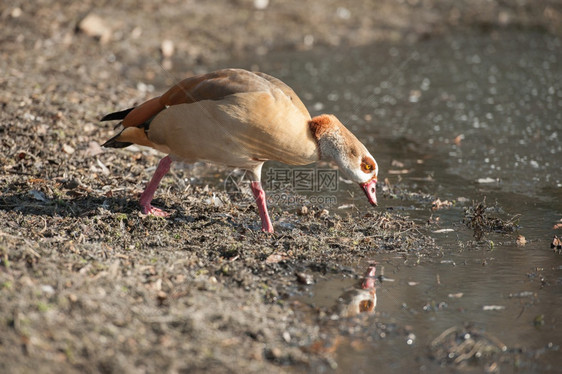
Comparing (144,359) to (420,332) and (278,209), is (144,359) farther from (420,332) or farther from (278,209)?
(278,209)

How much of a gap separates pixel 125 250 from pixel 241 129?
1.39 m

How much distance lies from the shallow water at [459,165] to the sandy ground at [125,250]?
0.40m

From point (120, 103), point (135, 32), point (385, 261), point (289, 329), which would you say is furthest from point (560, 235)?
point (135, 32)

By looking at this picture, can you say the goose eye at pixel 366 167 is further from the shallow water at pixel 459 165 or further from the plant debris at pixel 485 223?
the plant debris at pixel 485 223

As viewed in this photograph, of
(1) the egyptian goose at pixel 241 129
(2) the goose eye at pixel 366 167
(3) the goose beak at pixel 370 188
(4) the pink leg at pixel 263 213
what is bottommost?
(4) the pink leg at pixel 263 213

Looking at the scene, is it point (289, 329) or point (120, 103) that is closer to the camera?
point (289, 329)

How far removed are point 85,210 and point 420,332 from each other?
3.31 metres

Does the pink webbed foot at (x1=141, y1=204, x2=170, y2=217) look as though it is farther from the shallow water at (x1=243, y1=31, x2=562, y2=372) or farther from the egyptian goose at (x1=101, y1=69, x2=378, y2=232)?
the shallow water at (x1=243, y1=31, x2=562, y2=372)

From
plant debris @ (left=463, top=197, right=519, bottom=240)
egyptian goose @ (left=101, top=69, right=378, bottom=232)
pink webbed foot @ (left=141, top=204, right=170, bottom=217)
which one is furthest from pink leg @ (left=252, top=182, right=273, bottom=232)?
plant debris @ (left=463, top=197, right=519, bottom=240)

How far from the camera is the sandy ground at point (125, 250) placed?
3.80 metres

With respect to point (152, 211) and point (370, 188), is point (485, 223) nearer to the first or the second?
point (370, 188)

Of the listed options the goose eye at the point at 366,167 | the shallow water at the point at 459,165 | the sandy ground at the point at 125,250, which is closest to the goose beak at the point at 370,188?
the goose eye at the point at 366,167

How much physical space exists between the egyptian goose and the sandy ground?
44cm

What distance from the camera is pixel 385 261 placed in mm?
5684
